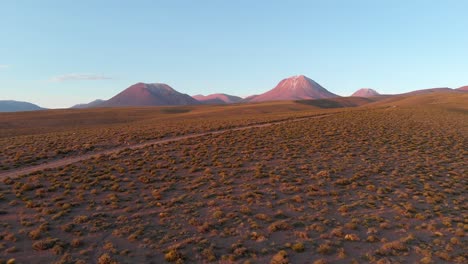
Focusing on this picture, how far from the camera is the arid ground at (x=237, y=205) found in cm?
1232

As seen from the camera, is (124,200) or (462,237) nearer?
(462,237)

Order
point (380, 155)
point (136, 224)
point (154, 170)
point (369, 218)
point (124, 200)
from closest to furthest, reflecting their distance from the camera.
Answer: point (136, 224), point (369, 218), point (124, 200), point (154, 170), point (380, 155)

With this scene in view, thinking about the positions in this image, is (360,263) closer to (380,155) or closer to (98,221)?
(98,221)

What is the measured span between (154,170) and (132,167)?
7.39 feet

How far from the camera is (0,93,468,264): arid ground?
12.3 m

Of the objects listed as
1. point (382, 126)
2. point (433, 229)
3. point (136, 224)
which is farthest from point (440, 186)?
point (382, 126)

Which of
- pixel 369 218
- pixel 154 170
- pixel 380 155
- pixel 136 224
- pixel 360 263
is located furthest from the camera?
pixel 380 155

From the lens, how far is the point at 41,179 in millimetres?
21891

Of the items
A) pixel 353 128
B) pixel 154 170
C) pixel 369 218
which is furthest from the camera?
pixel 353 128

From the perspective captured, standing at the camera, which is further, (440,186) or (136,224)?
(440,186)

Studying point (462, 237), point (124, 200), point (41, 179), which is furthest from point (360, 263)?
point (41, 179)

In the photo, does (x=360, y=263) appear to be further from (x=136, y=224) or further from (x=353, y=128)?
(x=353, y=128)

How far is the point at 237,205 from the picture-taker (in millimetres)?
17453

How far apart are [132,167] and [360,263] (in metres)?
19.5
